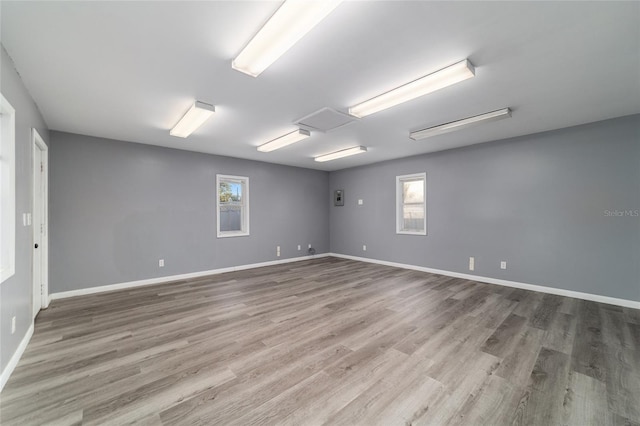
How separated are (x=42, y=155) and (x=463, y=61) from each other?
5.27 m

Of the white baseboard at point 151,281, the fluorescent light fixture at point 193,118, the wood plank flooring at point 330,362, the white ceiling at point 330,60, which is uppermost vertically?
the white ceiling at point 330,60

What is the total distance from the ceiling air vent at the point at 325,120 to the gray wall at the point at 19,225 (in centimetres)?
269

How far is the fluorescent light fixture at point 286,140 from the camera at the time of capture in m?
3.84

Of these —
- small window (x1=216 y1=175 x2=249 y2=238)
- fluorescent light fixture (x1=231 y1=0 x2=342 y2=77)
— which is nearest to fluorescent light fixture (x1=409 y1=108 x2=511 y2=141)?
fluorescent light fixture (x1=231 y1=0 x2=342 y2=77)

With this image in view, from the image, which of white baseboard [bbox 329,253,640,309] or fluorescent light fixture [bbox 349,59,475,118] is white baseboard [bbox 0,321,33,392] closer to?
fluorescent light fixture [bbox 349,59,475,118]

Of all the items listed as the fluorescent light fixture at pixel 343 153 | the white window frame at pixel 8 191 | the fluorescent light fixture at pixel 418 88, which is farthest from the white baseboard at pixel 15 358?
the fluorescent light fixture at pixel 343 153

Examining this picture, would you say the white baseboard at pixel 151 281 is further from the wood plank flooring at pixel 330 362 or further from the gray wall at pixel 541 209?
the gray wall at pixel 541 209

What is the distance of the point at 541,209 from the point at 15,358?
6500 millimetres

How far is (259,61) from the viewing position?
1.99 m

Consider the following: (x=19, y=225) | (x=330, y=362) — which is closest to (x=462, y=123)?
(x=330, y=362)

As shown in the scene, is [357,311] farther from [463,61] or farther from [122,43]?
[122,43]

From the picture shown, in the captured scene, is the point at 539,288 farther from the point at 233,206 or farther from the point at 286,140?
the point at 233,206

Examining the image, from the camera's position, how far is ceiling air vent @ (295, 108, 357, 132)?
312 centimetres

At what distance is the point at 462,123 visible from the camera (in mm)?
3400
